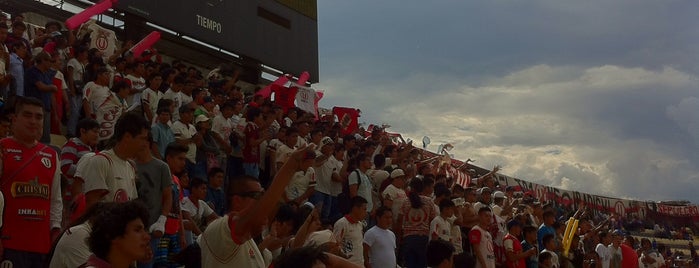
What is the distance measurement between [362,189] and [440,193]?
1.17 metres

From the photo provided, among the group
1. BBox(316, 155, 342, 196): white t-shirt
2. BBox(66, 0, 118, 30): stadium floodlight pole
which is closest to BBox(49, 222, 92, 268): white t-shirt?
BBox(316, 155, 342, 196): white t-shirt

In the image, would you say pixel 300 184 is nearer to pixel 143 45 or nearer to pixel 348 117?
pixel 143 45

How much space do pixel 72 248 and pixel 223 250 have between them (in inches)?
30.4

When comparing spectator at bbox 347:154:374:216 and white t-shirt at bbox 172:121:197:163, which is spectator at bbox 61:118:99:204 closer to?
white t-shirt at bbox 172:121:197:163

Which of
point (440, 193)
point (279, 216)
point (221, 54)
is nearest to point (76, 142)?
point (279, 216)

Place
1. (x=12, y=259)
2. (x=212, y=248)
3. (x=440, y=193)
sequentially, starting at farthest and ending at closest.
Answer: (x=440, y=193)
(x=12, y=259)
(x=212, y=248)

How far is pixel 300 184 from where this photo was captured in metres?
9.74

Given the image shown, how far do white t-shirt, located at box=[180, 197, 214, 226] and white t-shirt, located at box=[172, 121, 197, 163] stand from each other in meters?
2.11

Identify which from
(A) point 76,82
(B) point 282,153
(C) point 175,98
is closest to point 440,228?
(B) point 282,153

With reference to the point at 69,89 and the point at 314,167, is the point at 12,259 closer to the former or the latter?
the point at 69,89

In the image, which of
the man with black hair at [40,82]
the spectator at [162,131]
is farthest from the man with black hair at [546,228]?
the man with black hair at [40,82]

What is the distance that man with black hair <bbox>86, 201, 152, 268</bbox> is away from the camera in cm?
295

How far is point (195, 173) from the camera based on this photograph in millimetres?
9078

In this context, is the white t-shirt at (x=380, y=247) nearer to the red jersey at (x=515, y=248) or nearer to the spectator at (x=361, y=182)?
the spectator at (x=361, y=182)
